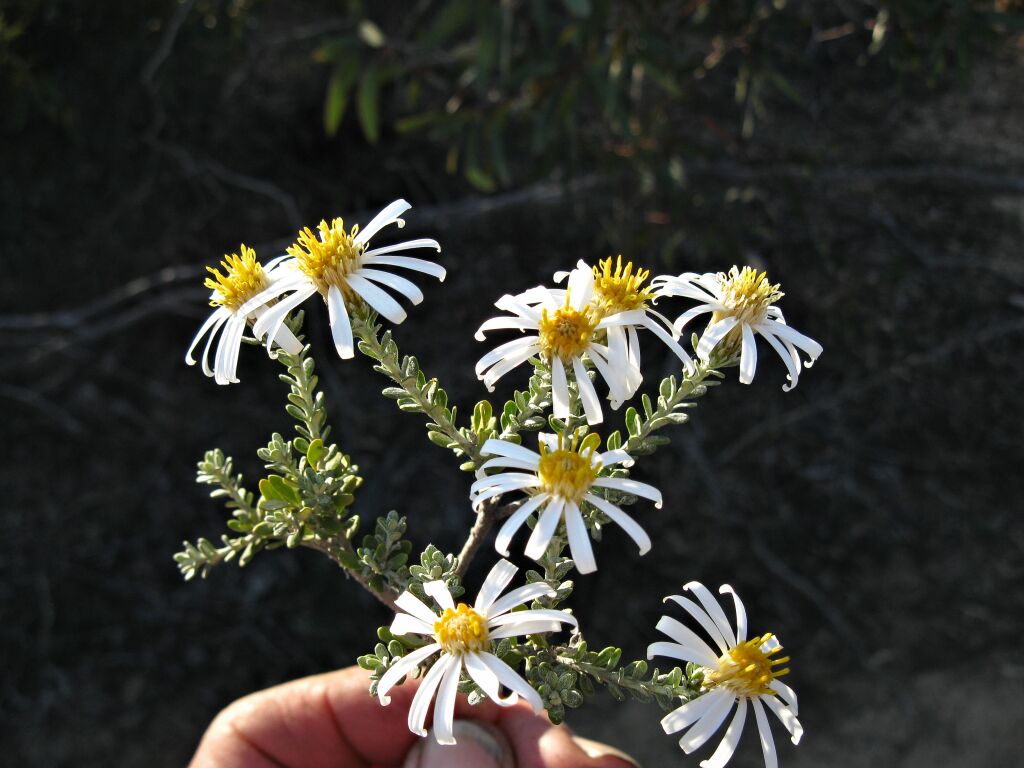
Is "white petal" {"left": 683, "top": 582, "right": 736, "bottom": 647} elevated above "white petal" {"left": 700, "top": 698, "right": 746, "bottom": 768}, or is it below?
above

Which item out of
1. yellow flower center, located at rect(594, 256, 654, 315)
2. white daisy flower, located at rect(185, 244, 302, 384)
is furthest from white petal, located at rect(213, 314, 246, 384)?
yellow flower center, located at rect(594, 256, 654, 315)

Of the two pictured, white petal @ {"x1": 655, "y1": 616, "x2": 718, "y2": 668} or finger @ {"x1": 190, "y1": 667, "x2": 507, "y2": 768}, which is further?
finger @ {"x1": 190, "y1": 667, "x2": 507, "y2": 768}

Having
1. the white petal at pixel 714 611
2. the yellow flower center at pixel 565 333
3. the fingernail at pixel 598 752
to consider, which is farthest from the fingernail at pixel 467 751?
the yellow flower center at pixel 565 333

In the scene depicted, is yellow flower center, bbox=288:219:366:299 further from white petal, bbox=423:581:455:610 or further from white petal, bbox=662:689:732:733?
white petal, bbox=662:689:732:733

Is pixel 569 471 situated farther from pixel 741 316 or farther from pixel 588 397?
pixel 741 316

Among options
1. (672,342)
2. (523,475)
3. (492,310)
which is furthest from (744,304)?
(492,310)
